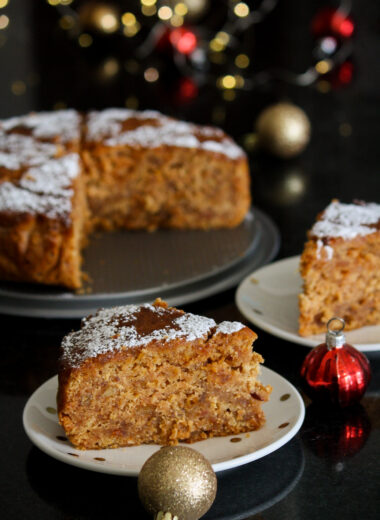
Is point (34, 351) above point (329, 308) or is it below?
below

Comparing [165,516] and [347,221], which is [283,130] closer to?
[347,221]

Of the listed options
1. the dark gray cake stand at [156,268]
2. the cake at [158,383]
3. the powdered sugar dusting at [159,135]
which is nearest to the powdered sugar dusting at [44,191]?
the dark gray cake stand at [156,268]

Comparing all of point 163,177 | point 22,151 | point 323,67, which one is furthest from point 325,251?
point 323,67

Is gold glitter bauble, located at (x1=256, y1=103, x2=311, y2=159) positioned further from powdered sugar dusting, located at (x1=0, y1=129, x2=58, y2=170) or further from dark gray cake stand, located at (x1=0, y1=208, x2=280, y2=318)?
powdered sugar dusting, located at (x1=0, y1=129, x2=58, y2=170)

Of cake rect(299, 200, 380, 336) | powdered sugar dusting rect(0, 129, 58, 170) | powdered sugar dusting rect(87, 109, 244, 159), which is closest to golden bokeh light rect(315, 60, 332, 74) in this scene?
powdered sugar dusting rect(87, 109, 244, 159)

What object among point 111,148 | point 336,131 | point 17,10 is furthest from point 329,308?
point 17,10

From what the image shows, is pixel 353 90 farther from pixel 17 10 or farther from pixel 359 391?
pixel 359 391
